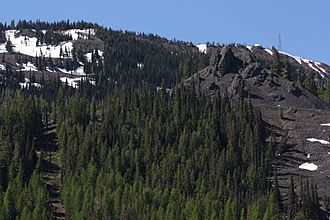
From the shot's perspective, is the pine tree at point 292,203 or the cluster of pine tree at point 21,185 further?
the pine tree at point 292,203

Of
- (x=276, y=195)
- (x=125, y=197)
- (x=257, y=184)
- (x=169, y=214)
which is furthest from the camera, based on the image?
(x=257, y=184)

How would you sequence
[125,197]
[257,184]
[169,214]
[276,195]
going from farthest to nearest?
[257,184]
[276,195]
[125,197]
[169,214]

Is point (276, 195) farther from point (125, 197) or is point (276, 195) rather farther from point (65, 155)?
point (65, 155)

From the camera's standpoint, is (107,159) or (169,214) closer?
(169,214)

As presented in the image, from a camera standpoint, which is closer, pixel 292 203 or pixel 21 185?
pixel 21 185

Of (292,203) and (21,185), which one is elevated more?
(21,185)

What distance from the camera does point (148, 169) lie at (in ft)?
642

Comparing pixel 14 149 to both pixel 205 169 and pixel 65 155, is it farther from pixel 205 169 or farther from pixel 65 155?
pixel 205 169

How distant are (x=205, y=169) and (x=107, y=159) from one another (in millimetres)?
28891

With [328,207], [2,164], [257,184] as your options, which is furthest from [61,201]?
[328,207]

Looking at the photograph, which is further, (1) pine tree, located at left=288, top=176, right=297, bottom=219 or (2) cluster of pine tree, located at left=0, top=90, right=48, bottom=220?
(1) pine tree, located at left=288, top=176, right=297, bottom=219

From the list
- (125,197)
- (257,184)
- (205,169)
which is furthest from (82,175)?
(257,184)

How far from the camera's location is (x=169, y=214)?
492ft

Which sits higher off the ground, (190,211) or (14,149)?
(14,149)
